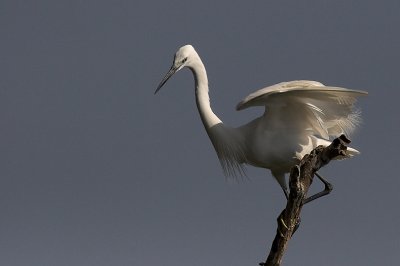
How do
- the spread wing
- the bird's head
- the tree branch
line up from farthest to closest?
the bird's head
the spread wing
the tree branch

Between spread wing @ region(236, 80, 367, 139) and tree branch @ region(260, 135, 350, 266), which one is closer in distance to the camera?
tree branch @ region(260, 135, 350, 266)

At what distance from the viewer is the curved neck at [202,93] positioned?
12.2 meters

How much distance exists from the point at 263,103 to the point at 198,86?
3.88 ft

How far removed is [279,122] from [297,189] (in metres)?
1.61

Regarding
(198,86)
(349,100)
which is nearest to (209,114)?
(198,86)

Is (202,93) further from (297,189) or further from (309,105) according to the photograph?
(297,189)

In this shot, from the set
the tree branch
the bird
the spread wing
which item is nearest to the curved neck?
the bird

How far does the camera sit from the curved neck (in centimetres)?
1222

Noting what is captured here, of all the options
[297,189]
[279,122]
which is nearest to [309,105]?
[279,122]

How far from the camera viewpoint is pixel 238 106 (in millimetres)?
11180

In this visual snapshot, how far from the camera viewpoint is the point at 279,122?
11.7 meters

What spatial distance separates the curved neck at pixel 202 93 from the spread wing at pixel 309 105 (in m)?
0.85

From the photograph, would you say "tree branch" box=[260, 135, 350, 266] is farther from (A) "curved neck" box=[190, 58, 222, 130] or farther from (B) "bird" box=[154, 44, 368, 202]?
(A) "curved neck" box=[190, 58, 222, 130]

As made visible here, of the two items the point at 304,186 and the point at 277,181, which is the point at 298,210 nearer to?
the point at 304,186
